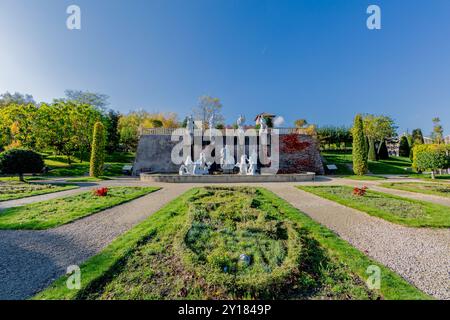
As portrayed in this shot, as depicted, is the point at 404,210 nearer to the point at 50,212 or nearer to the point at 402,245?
the point at 402,245

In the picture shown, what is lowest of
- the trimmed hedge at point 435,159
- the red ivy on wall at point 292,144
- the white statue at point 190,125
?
the trimmed hedge at point 435,159

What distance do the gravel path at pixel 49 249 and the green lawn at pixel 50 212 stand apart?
0.37m

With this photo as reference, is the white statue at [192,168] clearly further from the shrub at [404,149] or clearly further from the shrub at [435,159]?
the shrub at [404,149]

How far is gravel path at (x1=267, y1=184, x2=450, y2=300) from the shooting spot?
3.26m

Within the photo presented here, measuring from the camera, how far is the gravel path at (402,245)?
3258 millimetres

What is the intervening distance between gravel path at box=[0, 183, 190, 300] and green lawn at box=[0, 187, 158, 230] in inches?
14.7

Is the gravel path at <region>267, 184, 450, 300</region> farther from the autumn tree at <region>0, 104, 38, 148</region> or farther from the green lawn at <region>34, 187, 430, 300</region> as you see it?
the autumn tree at <region>0, 104, 38, 148</region>

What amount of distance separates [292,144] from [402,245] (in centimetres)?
2188

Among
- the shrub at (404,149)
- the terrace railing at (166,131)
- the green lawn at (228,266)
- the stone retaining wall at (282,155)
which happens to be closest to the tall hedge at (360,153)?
the stone retaining wall at (282,155)

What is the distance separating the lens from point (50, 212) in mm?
7168

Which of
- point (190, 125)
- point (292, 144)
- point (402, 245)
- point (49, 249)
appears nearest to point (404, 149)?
point (292, 144)

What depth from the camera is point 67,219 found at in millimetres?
6238

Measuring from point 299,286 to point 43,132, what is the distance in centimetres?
3581
